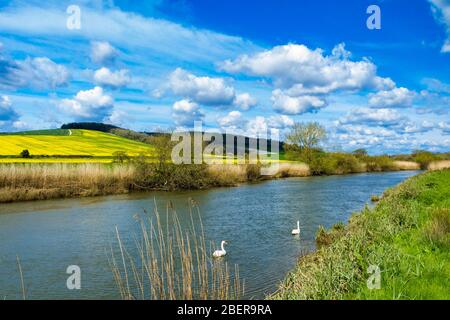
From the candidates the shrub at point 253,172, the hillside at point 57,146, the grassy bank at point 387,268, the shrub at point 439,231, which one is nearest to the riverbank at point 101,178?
the shrub at point 253,172

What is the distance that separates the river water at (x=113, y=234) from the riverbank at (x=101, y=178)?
5.42ft

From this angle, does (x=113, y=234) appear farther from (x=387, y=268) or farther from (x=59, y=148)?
(x=59, y=148)

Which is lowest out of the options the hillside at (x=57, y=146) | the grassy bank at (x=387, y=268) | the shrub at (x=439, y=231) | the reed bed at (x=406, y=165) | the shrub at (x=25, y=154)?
the grassy bank at (x=387, y=268)

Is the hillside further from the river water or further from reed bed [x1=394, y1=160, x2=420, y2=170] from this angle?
reed bed [x1=394, y1=160, x2=420, y2=170]

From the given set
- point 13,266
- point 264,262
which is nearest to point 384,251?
point 264,262

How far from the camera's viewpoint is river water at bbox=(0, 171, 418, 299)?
9156 mm

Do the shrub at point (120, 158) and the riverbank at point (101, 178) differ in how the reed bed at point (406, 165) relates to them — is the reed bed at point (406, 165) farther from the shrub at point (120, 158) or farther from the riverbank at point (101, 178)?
the shrub at point (120, 158)

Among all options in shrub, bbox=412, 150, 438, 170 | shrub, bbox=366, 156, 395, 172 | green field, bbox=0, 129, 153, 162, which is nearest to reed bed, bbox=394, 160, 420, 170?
shrub, bbox=412, 150, 438, 170

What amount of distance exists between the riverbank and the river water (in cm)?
165

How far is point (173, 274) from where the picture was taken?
575 centimetres

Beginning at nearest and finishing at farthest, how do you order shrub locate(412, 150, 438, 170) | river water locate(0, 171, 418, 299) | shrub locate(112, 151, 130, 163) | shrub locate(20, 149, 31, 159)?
1. river water locate(0, 171, 418, 299)
2. shrub locate(112, 151, 130, 163)
3. shrub locate(20, 149, 31, 159)
4. shrub locate(412, 150, 438, 170)

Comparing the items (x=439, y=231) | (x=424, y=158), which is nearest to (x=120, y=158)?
(x=439, y=231)

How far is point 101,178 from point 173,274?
77.8 ft

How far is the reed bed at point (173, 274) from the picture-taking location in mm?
5598
